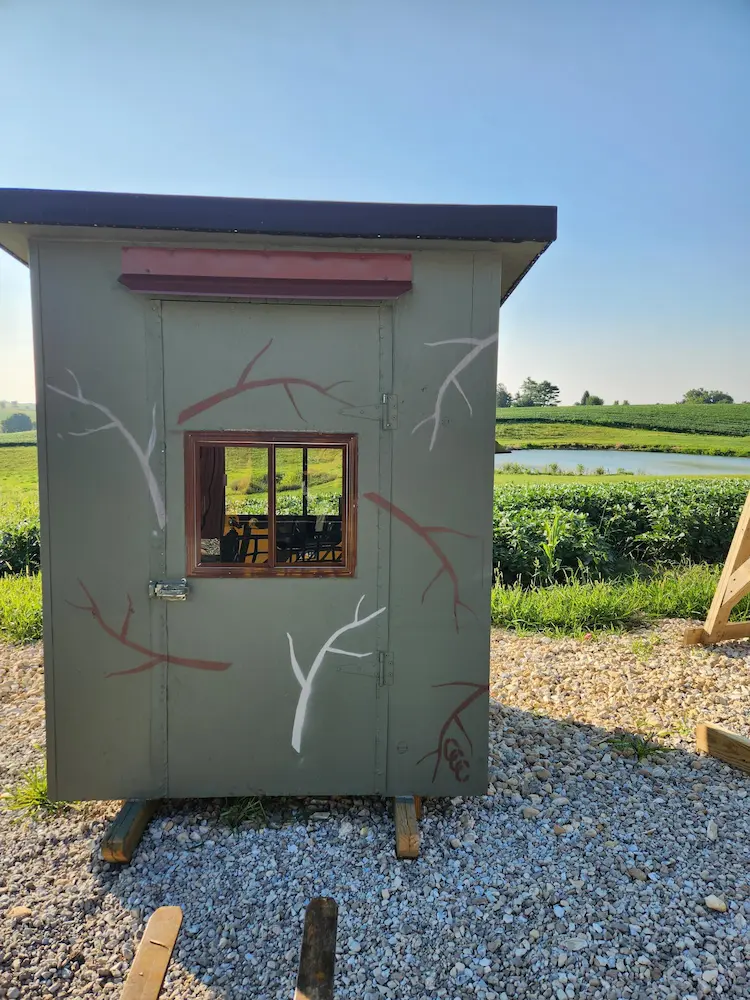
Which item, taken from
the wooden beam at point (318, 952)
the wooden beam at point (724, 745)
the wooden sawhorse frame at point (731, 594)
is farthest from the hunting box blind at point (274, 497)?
the wooden sawhorse frame at point (731, 594)

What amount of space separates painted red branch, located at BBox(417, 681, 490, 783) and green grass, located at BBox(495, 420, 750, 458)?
41.5 feet

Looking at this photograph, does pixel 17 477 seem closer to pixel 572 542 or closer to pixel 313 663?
pixel 572 542

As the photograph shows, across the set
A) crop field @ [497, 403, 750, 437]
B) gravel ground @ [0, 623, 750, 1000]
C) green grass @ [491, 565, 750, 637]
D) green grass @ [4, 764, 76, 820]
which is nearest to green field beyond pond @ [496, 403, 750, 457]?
crop field @ [497, 403, 750, 437]

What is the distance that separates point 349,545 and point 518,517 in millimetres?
6182

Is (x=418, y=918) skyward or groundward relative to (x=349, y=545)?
groundward

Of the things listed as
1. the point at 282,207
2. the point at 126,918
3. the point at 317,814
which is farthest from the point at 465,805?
the point at 282,207

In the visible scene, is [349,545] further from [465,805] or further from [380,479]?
[465,805]

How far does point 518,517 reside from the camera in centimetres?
866

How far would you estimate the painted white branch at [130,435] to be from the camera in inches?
113

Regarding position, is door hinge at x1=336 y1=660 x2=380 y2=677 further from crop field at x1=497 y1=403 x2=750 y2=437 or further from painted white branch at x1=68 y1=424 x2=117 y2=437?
crop field at x1=497 y1=403 x2=750 y2=437

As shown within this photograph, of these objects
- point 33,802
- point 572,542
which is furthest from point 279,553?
point 572,542

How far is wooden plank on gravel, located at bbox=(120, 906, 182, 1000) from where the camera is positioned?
2.10 m

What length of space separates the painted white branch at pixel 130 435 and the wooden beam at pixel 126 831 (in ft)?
5.16

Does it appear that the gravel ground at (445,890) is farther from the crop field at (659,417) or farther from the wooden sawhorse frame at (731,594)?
the crop field at (659,417)
